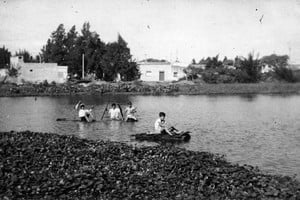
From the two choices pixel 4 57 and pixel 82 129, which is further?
pixel 4 57

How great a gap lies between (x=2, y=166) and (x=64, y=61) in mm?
75503

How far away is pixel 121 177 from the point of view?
43.4 feet

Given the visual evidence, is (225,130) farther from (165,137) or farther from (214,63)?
(214,63)

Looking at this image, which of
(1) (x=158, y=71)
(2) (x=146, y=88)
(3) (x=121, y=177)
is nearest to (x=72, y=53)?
(2) (x=146, y=88)

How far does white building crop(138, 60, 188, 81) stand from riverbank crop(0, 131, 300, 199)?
75167 millimetres

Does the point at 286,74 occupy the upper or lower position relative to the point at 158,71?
lower

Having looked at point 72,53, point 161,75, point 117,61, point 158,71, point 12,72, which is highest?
point 72,53

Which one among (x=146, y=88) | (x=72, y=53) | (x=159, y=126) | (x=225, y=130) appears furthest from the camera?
(x=72, y=53)

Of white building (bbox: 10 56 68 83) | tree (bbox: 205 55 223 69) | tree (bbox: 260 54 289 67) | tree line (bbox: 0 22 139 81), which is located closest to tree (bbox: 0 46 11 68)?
tree line (bbox: 0 22 139 81)

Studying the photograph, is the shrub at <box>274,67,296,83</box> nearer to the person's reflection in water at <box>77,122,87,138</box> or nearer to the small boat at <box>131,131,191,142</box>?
the person's reflection in water at <box>77,122,87,138</box>

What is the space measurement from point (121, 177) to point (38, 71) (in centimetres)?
6650

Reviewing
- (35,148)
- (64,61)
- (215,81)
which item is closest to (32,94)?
(64,61)

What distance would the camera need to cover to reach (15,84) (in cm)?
7312

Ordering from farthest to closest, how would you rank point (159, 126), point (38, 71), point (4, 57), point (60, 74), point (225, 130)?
point (4, 57)
point (60, 74)
point (38, 71)
point (225, 130)
point (159, 126)
